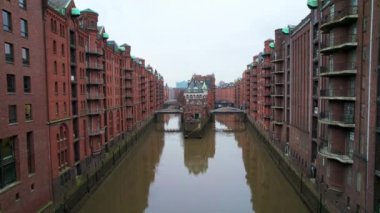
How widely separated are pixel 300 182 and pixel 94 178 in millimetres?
18051

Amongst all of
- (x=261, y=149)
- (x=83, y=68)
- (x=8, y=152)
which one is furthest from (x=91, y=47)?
(x=261, y=149)

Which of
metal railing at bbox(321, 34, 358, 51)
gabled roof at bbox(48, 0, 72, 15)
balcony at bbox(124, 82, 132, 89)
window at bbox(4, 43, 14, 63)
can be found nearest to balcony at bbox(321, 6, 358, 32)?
metal railing at bbox(321, 34, 358, 51)

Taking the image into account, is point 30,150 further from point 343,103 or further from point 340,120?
point 343,103

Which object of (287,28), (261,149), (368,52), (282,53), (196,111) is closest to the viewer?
(368,52)

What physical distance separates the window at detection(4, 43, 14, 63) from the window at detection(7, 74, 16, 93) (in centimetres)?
87

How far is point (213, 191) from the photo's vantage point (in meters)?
29.8

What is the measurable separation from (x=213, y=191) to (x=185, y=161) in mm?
13345

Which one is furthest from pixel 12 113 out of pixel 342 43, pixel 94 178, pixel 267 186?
pixel 267 186

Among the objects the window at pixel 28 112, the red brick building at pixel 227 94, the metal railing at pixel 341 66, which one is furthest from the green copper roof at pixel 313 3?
the red brick building at pixel 227 94

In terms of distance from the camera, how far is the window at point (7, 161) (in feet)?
55.7

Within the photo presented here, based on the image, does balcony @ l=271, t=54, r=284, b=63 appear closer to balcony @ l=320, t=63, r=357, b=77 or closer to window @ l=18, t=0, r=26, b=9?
balcony @ l=320, t=63, r=357, b=77

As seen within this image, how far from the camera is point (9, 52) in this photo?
17.9 m

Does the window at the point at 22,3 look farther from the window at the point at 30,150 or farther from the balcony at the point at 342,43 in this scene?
the balcony at the point at 342,43

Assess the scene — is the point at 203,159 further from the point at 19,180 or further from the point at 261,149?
the point at 19,180
